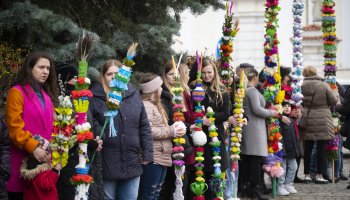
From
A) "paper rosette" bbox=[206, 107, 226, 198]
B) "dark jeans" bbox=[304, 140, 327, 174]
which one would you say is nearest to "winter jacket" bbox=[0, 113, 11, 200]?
"paper rosette" bbox=[206, 107, 226, 198]

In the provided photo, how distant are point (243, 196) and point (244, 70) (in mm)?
1879

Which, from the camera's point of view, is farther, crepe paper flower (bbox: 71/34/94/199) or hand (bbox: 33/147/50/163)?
crepe paper flower (bbox: 71/34/94/199)

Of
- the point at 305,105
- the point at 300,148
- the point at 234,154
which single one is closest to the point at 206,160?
the point at 234,154

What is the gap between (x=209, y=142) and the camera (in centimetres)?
1009

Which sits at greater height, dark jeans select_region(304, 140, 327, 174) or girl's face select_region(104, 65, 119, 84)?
girl's face select_region(104, 65, 119, 84)

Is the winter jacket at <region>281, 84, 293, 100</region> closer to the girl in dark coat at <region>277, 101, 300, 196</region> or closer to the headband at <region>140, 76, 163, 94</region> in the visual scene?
the girl in dark coat at <region>277, 101, 300, 196</region>

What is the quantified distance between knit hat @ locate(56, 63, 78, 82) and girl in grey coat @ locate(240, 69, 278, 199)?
4.67 metres

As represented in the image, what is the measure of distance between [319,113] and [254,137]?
2951 millimetres

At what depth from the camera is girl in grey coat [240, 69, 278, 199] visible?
39.4 feet

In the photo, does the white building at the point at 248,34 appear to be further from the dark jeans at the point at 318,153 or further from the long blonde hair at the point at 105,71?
the long blonde hair at the point at 105,71

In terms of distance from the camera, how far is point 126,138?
801 centimetres

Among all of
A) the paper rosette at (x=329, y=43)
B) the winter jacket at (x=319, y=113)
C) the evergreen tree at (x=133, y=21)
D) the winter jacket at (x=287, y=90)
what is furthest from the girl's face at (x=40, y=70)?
the paper rosette at (x=329, y=43)

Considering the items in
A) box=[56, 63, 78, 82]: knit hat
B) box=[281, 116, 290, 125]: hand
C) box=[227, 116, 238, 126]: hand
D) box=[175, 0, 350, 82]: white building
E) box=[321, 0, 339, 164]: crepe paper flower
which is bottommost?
box=[227, 116, 238, 126]: hand

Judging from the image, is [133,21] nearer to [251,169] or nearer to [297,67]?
[251,169]
